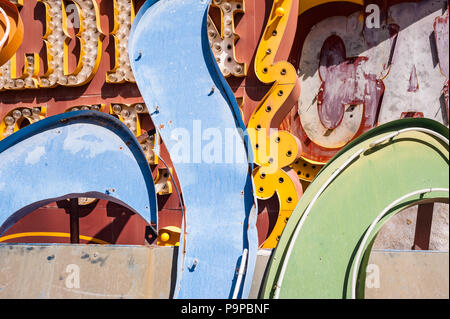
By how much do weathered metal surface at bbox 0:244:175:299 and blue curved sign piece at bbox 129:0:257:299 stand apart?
1.15 ft

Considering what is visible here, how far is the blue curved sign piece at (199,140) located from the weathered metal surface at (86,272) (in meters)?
0.35

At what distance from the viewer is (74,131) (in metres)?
5.48

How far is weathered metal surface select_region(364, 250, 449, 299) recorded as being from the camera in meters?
4.43

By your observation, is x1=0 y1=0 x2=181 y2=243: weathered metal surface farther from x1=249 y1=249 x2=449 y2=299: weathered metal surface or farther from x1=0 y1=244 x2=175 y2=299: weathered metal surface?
x1=249 y1=249 x2=449 y2=299: weathered metal surface

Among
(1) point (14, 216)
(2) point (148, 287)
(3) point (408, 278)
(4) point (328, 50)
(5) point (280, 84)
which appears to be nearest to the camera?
(3) point (408, 278)

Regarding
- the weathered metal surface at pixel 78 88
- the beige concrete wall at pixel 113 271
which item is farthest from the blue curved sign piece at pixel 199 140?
the weathered metal surface at pixel 78 88

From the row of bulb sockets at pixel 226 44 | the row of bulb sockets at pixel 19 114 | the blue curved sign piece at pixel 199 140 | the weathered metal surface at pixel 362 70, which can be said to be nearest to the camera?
the blue curved sign piece at pixel 199 140

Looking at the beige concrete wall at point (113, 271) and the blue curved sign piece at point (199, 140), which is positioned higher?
the blue curved sign piece at point (199, 140)

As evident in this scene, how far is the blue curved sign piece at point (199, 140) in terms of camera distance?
470cm

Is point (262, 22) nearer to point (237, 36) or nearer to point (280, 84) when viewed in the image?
point (237, 36)

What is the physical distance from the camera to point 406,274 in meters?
4.51

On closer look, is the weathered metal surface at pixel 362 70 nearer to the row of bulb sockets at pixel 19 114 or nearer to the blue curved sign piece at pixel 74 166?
the blue curved sign piece at pixel 74 166
